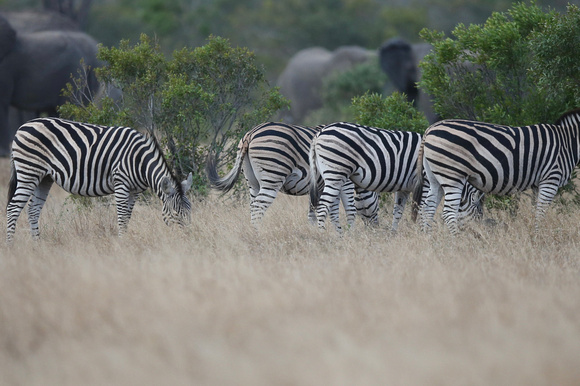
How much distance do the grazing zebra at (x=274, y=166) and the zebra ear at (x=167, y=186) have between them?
2.69 feet

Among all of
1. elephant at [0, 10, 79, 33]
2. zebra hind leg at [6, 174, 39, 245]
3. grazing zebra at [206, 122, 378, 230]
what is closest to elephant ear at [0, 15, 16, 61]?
elephant at [0, 10, 79, 33]

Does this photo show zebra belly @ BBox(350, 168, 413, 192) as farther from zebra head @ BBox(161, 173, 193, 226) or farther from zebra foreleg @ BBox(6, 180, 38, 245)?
zebra foreleg @ BBox(6, 180, 38, 245)

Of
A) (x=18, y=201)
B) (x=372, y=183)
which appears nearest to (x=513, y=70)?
(x=372, y=183)

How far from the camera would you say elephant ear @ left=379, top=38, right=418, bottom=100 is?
22.2 m

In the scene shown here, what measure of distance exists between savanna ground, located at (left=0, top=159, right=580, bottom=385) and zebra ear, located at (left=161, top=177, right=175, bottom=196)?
91 centimetres

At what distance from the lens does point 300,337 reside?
13.7 feet

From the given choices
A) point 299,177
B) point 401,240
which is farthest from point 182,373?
point 299,177

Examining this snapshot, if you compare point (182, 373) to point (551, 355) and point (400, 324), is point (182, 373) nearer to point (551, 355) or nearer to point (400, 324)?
point (400, 324)

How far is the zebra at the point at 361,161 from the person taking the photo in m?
8.13

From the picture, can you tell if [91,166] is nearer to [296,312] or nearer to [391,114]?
[296,312]

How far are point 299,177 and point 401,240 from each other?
6.51ft

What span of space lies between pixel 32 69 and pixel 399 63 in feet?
38.5

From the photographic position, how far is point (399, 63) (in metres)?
22.2

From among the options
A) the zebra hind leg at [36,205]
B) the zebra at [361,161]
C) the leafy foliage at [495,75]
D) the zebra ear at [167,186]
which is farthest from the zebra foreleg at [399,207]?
the zebra hind leg at [36,205]
